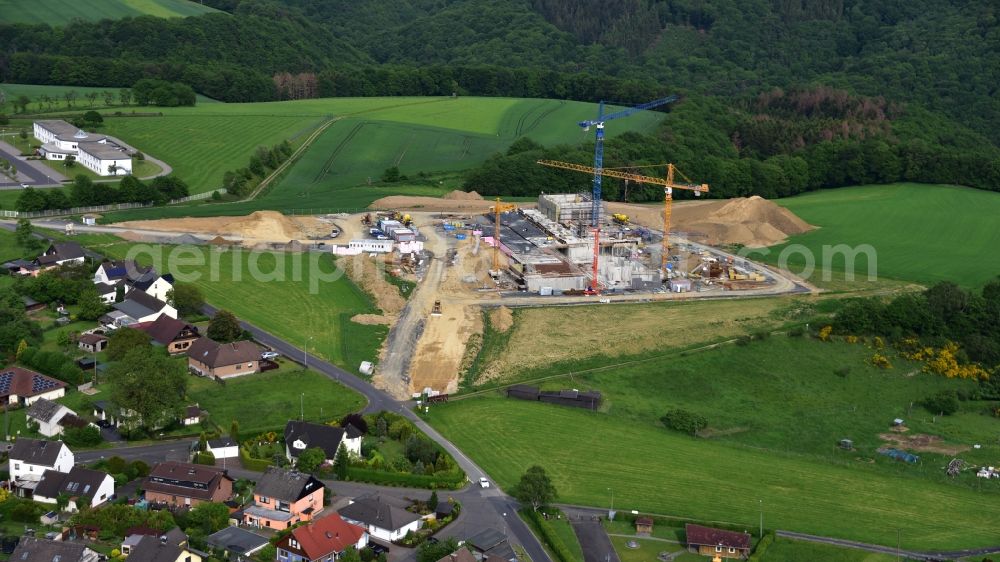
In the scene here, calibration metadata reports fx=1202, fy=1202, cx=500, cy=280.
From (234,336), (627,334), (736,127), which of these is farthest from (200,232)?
(736,127)

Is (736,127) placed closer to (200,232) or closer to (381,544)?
(200,232)

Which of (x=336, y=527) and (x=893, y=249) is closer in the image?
(x=336, y=527)

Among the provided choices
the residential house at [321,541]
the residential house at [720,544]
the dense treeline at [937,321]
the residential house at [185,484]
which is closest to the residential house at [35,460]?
the residential house at [185,484]

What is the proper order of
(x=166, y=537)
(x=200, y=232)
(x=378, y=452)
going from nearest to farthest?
(x=166, y=537) < (x=378, y=452) < (x=200, y=232)

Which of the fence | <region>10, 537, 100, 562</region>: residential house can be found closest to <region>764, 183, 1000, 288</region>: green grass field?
the fence

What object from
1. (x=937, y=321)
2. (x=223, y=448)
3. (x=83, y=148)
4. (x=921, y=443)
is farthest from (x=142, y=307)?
(x=937, y=321)

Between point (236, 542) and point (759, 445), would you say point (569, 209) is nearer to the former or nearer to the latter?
point (759, 445)

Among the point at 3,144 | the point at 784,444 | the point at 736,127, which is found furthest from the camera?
the point at 736,127
